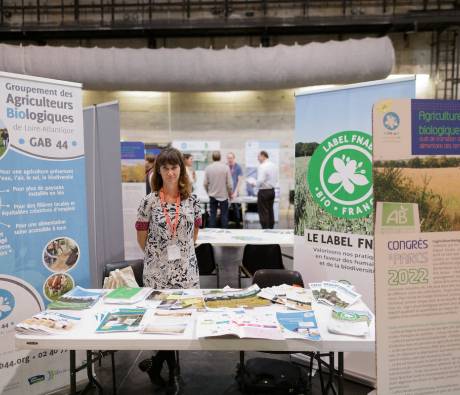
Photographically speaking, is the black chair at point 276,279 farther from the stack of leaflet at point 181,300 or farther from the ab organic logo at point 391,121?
the ab organic logo at point 391,121

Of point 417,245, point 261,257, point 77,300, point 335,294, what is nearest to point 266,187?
point 261,257

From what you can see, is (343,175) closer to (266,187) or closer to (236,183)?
(266,187)

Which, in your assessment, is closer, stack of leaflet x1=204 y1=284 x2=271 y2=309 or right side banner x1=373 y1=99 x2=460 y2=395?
right side banner x1=373 y1=99 x2=460 y2=395

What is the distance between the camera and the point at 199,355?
340cm

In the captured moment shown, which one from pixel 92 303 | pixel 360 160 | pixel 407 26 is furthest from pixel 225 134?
pixel 92 303

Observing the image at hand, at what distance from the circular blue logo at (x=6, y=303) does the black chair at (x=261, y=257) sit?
7.29 feet

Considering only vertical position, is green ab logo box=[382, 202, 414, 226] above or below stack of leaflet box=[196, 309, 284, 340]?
above

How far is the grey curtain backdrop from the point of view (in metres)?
3.45

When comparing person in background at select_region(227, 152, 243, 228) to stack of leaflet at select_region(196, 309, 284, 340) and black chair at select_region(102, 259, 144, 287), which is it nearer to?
black chair at select_region(102, 259, 144, 287)

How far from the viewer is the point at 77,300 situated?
7.61 feet

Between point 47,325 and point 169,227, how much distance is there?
0.94m

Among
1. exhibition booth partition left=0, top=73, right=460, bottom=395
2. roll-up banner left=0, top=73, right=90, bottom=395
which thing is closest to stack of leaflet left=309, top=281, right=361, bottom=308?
exhibition booth partition left=0, top=73, right=460, bottom=395

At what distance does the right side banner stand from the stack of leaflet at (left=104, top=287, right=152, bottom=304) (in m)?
1.43

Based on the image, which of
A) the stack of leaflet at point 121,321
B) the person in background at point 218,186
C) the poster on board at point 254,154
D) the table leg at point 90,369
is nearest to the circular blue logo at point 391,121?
the stack of leaflet at point 121,321
